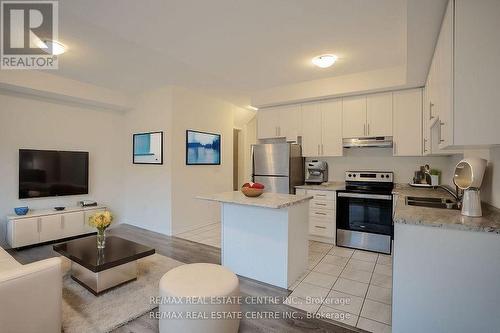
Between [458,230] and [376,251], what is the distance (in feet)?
7.29

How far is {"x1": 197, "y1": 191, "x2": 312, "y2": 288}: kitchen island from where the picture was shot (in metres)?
2.55

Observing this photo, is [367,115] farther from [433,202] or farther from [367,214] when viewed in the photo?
[433,202]

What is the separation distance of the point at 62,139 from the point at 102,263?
3.14m

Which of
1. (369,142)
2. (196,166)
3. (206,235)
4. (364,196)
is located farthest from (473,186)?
(196,166)

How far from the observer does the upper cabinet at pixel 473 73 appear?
1.48 metres

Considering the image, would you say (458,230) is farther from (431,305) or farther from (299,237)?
(299,237)

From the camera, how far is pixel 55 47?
2898 mm

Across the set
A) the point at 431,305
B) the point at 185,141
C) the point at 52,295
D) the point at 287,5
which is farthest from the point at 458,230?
the point at 185,141

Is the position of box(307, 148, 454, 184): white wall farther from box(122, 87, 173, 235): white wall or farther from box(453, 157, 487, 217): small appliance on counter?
box(122, 87, 173, 235): white wall

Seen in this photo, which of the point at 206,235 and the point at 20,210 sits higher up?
the point at 20,210

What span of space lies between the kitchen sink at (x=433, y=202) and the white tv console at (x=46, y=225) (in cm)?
480

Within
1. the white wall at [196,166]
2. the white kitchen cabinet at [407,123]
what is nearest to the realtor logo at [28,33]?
the white wall at [196,166]

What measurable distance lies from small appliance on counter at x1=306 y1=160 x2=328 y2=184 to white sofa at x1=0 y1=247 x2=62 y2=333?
3.66 meters

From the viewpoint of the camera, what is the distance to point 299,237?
277 centimetres
